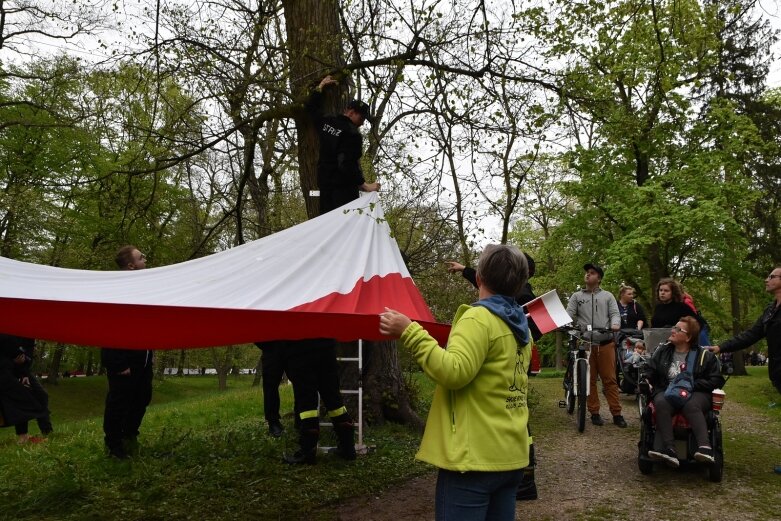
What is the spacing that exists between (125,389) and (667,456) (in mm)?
4804

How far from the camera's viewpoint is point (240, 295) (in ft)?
12.9

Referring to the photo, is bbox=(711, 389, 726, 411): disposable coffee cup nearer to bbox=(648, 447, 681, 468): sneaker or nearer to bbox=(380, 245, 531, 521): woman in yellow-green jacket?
bbox=(648, 447, 681, 468): sneaker

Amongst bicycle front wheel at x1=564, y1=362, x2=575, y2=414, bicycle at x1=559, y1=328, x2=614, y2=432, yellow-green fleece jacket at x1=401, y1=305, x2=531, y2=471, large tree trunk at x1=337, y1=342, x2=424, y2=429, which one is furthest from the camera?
bicycle front wheel at x1=564, y1=362, x2=575, y2=414

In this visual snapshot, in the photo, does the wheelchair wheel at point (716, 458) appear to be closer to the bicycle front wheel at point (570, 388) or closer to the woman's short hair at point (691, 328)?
the woman's short hair at point (691, 328)

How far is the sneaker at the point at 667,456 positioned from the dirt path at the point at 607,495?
0.60 feet

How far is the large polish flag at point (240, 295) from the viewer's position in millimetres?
3354

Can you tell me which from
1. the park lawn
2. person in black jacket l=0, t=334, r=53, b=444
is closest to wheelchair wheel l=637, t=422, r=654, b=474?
the park lawn

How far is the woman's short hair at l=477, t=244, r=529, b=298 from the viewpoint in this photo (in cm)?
266

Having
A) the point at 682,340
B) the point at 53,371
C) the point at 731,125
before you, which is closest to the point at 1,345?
the point at 682,340

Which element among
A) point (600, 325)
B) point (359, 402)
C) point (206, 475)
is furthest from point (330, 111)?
point (600, 325)

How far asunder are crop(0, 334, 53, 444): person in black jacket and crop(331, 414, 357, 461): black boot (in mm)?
3996

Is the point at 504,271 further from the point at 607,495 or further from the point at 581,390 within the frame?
the point at 581,390

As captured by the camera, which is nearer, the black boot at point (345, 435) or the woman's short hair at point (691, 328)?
the black boot at point (345, 435)

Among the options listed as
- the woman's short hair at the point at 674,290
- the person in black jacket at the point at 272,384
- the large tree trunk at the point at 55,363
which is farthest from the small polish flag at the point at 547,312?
the large tree trunk at the point at 55,363
